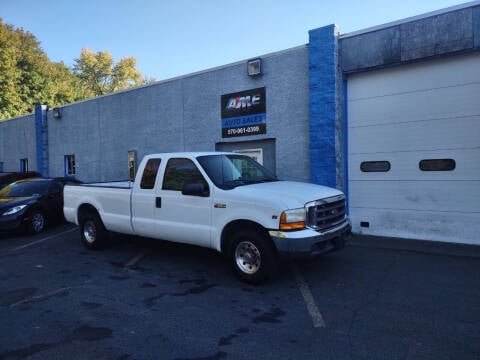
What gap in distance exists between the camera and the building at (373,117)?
25.6 ft

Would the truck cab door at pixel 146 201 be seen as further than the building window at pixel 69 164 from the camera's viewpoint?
No

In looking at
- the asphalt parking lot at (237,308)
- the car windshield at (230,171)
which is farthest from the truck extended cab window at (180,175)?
the asphalt parking lot at (237,308)

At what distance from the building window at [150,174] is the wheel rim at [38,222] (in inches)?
207

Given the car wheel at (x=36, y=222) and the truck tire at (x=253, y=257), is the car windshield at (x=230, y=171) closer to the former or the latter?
the truck tire at (x=253, y=257)

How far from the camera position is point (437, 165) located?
26.6 feet

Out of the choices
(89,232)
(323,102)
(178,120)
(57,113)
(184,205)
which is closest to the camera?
(184,205)

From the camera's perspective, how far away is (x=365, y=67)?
8.77 meters

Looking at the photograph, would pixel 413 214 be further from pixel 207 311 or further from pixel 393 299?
pixel 207 311

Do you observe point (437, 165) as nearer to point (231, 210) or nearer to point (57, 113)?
point (231, 210)

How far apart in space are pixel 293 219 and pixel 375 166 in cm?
489

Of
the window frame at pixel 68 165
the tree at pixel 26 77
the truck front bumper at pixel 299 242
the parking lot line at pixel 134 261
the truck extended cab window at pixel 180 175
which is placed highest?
the tree at pixel 26 77

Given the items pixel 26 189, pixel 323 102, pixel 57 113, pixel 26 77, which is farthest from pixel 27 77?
pixel 323 102

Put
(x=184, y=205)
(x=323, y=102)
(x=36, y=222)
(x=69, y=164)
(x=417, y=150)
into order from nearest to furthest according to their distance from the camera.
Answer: (x=184, y=205)
(x=417, y=150)
(x=323, y=102)
(x=36, y=222)
(x=69, y=164)

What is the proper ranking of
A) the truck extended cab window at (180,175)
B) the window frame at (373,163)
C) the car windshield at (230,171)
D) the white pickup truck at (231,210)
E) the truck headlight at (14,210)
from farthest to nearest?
the truck headlight at (14,210), the window frame at (373,163), the truck extended cab window at (180,175), the car windshield at (230,171), the white pickup truck at (231,210)
